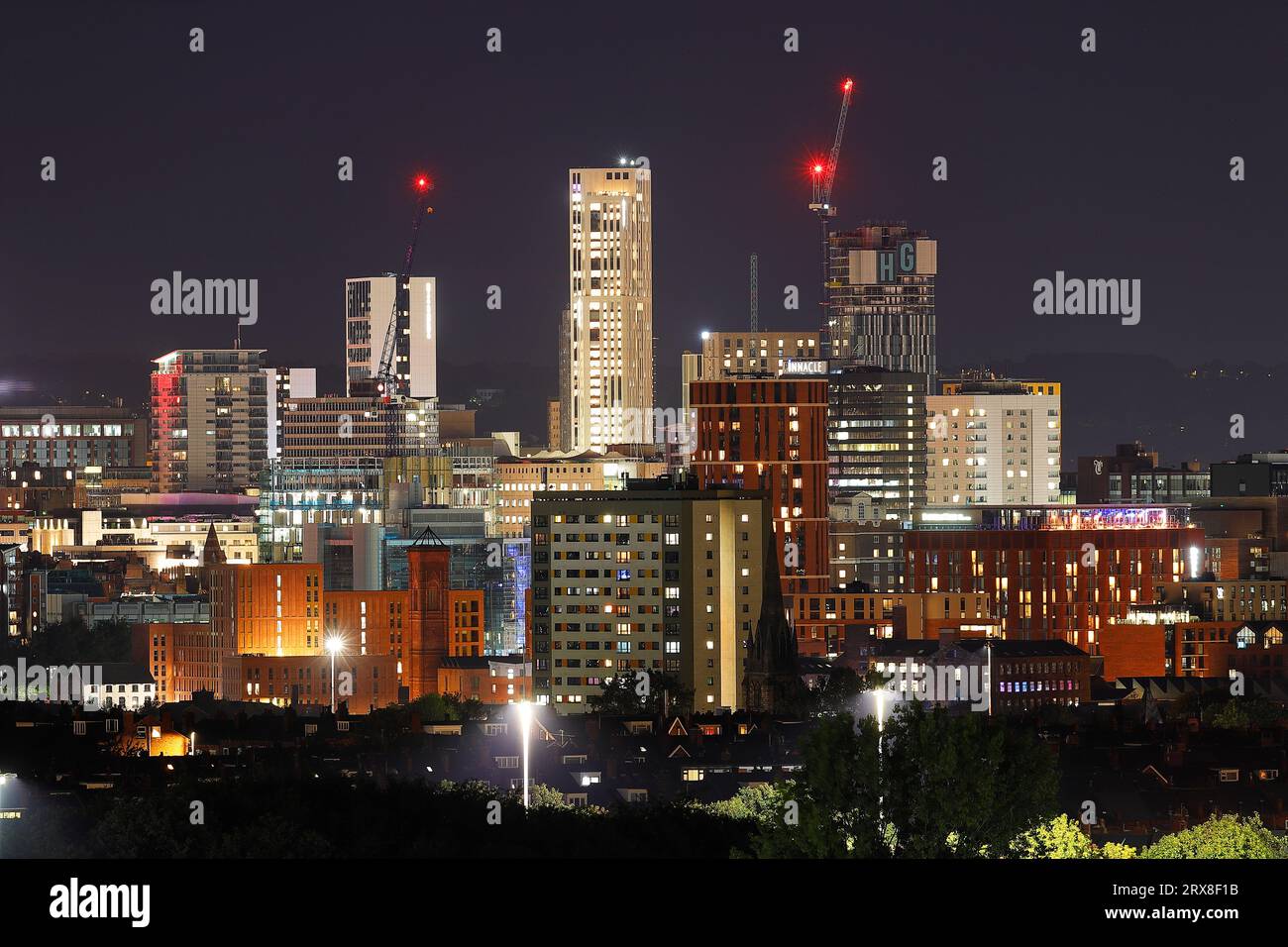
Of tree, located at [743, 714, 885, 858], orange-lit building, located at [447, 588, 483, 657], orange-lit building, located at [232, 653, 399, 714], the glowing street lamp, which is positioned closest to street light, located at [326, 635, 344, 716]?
orange-lit building, located at [232, 653, 399, 714]

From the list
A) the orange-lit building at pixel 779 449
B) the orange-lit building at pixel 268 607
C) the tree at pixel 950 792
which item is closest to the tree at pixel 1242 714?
the orange-lit building at pixel 779 449

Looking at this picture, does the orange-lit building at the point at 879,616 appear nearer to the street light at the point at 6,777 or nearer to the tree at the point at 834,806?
the street light at the point at 6,777

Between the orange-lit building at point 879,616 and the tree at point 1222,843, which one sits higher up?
the tree at point 1222,843

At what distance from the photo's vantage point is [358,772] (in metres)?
82.5

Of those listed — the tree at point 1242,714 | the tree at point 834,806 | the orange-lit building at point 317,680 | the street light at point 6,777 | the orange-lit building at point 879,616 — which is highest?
the tree at point 834,806

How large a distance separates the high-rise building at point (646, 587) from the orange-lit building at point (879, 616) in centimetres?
2632

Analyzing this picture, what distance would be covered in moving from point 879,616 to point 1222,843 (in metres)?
110

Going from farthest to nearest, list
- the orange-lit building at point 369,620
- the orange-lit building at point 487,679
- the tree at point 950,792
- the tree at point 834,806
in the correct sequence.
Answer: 1. the orange-lit building at point 369,620
2. the orange-lit building at point 487,679
3. the tree at point 950,792
4. the tree at point 834,806

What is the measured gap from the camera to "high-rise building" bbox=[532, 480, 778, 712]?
14000 centimetres

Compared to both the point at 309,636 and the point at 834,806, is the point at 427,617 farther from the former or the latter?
the point at 834,806

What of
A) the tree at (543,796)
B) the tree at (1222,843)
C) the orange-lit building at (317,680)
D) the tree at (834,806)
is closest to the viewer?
the tree at (834,806)

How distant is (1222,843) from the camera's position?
65875 mm

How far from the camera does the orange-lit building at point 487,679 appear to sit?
154m
